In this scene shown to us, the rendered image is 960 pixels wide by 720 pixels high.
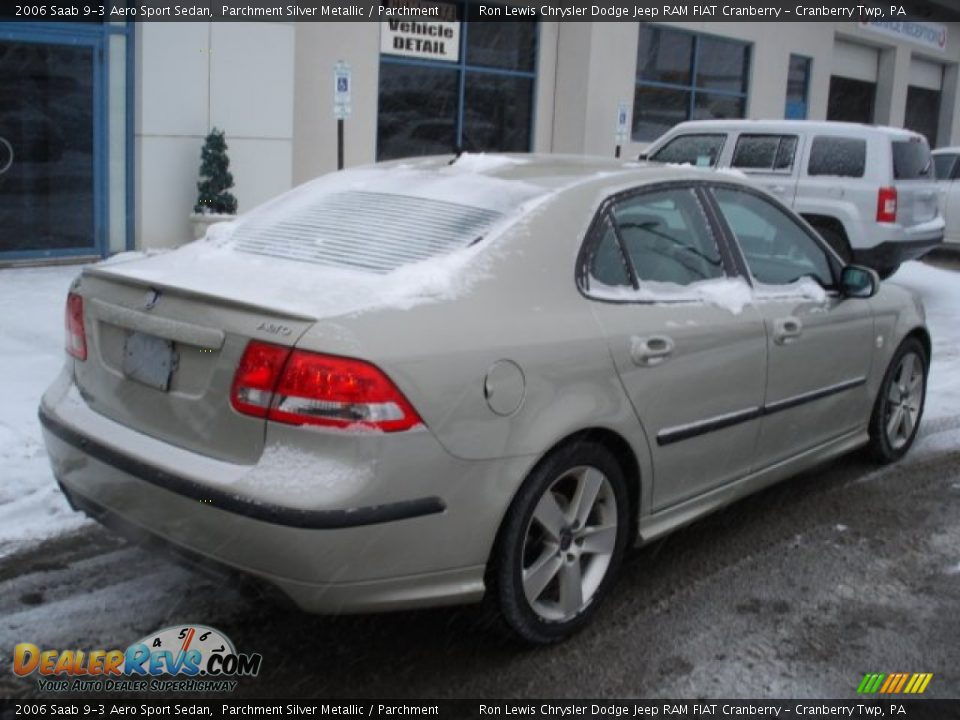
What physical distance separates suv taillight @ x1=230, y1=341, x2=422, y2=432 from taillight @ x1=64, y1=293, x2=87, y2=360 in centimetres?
97

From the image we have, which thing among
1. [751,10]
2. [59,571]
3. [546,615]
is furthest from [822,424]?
[751,10]

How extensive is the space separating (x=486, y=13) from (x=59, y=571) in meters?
13.2

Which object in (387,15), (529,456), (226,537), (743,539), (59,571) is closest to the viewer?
(226,537)

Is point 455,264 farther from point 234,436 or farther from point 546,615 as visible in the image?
point 546,615

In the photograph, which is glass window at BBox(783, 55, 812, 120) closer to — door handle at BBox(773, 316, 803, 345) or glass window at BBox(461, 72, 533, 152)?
glass window at BBox(461, 72, 533, 152)

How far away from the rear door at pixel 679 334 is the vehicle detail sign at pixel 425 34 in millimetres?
11095

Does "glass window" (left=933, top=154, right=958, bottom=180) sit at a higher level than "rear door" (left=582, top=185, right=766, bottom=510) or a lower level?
higher

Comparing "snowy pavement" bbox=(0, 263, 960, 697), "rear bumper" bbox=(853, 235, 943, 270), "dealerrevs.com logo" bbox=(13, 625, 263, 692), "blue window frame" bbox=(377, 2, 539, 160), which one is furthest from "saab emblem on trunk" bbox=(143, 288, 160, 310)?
"blue window frame" bbox=(377, 2, 539, 160)

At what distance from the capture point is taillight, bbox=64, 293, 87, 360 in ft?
12.1

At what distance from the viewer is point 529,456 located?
3.32 metres

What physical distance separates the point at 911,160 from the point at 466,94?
6.57 metres

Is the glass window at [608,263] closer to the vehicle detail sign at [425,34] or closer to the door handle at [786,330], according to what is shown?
the door handle at [786,330]

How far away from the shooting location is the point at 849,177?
1176 centimetres

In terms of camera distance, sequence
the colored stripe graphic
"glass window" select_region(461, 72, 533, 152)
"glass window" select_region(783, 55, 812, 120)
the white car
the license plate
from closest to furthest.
A: the license plate, the colored stripe graphic, the white car, "glass window" select_region(461, 72, 533, 152), "glass window" select_region(783, 55, 812, 120)
